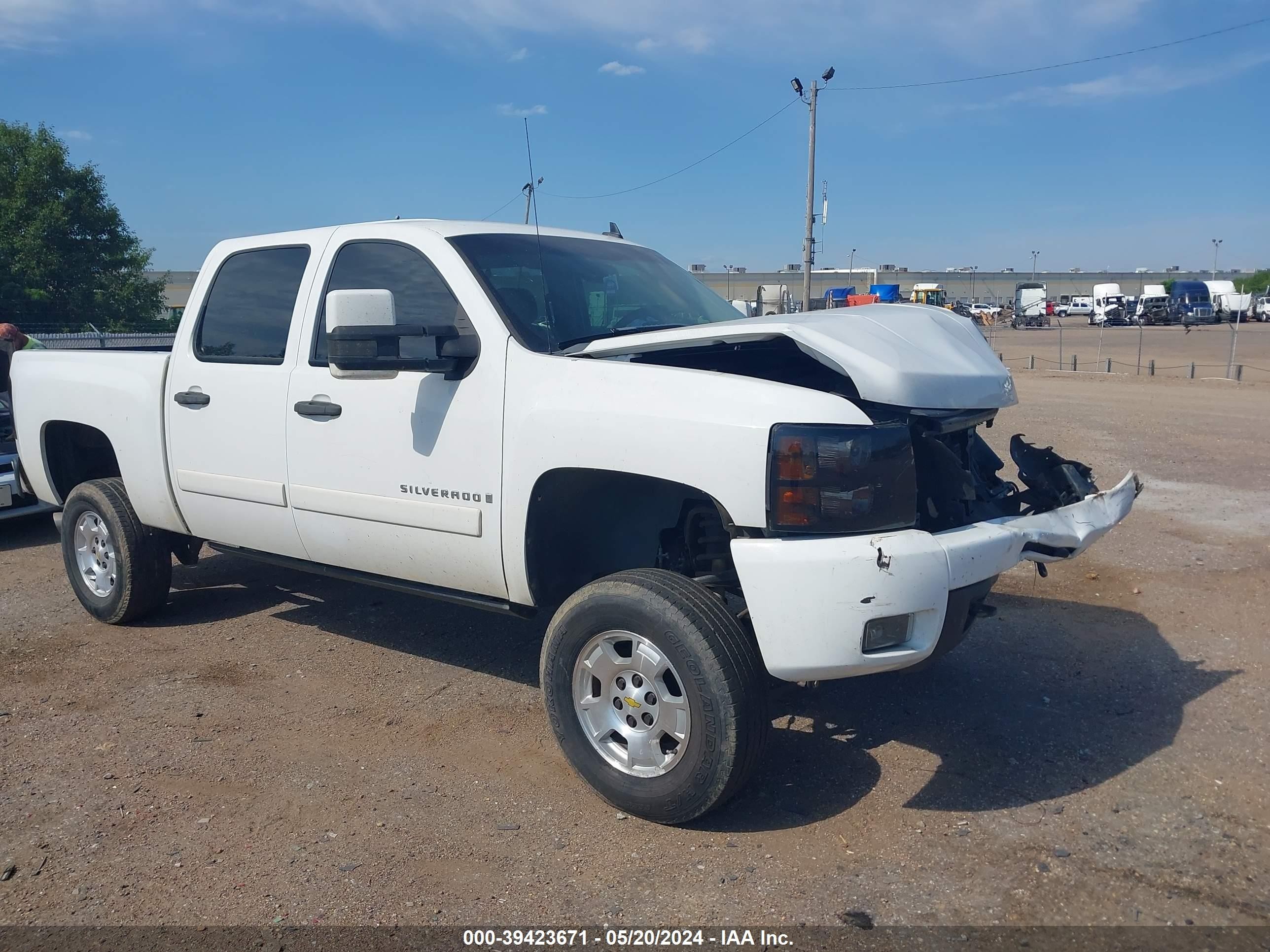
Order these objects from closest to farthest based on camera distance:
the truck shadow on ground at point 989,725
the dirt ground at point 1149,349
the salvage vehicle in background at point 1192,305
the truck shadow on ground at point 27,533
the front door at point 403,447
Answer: the truck shadow on ground at point 989,725
the front door at point 403,447
the truck shadow on ground at point 27,533
the dirt ground at point 1149,349
the salvage vehicle in background at point 1192,305

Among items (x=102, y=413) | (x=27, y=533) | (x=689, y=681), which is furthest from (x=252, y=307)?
(x=27, y=533)

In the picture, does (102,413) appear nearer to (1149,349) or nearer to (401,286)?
(401,286)

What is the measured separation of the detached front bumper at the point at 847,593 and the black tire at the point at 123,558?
378cm

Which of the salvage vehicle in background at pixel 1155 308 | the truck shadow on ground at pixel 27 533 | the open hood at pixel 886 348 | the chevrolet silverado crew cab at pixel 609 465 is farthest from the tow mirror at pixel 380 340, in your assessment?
the salvage vehicle in background at pixel 1155 308

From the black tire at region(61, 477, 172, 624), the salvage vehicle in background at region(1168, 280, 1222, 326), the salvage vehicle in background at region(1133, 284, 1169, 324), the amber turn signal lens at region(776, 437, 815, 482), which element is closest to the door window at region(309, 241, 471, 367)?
the amber turn signal lens at region(776, 437, 815, 482)

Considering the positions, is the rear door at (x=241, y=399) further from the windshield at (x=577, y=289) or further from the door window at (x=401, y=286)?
the windshield at (x=577, y=289)

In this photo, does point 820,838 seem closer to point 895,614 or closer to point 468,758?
point 895,614

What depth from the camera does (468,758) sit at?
156 inches

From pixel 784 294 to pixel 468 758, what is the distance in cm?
457

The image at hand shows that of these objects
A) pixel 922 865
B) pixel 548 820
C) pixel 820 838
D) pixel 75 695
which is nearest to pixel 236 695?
pixel 75 695

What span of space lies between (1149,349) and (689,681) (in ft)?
125

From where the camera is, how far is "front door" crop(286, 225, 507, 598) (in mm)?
3848

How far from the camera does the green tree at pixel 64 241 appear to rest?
28.2 m

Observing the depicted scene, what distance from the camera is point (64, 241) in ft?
95.1
